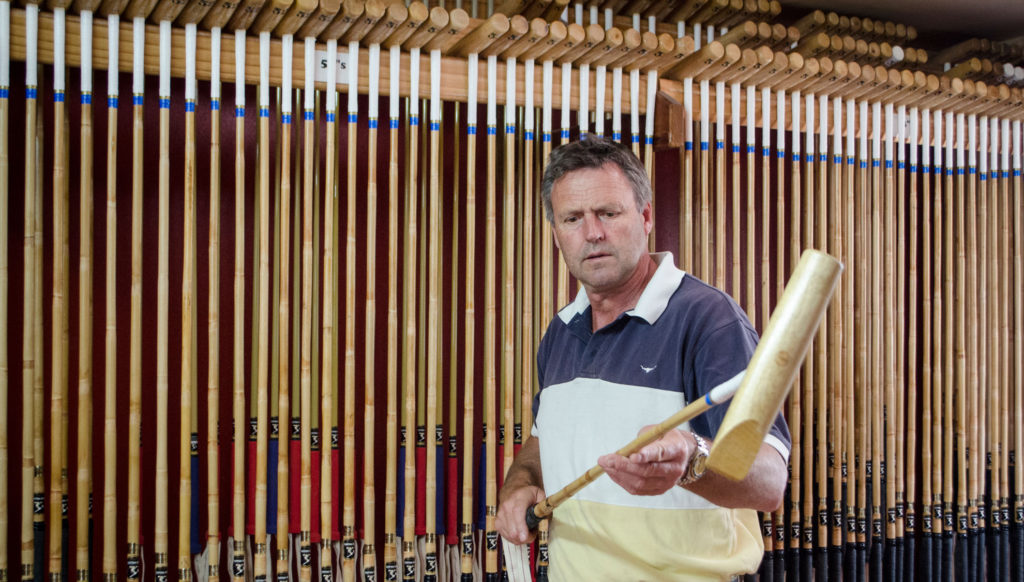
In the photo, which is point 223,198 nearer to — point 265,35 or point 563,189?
point 265,35

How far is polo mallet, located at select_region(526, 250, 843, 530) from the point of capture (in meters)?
1.07

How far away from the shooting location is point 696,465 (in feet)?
4.48

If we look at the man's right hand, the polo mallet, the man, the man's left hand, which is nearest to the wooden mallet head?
the polo mallet

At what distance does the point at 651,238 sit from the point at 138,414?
2035mm

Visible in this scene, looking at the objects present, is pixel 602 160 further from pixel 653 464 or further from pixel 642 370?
pixel 653 464

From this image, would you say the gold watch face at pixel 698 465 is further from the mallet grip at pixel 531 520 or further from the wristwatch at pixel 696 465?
the mallet grip at pixel 531 520

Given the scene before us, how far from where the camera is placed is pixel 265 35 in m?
2.81

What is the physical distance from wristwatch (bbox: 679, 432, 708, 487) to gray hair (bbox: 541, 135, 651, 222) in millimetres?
712

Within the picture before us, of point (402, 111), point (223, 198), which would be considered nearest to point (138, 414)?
point (223, 198)

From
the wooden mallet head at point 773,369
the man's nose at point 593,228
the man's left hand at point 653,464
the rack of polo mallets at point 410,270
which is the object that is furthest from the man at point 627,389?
the rack of polo mallets at point 410,270

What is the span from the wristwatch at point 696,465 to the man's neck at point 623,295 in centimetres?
53

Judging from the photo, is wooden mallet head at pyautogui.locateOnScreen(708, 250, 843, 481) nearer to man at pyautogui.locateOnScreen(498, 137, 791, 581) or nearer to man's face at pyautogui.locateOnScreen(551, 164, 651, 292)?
man at pyautogui.locateOnScreen(498, 137, 791, 581)

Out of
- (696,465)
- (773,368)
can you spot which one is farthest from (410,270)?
(773,368)

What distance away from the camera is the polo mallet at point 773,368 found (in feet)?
3.51
